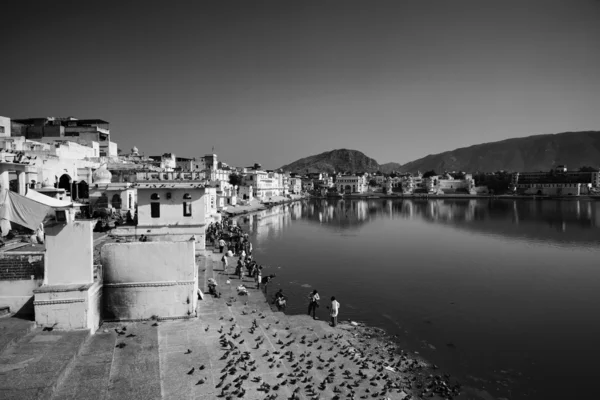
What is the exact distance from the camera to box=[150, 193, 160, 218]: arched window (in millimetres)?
19984

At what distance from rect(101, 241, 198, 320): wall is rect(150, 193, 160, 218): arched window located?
29.5 feet

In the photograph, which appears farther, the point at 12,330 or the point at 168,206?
the point at 168,206

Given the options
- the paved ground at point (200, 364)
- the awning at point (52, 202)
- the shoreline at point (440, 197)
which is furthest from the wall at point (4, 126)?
the shoreline at point (440, 197)

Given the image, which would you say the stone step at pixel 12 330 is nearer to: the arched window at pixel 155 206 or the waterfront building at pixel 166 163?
the arched window at pixel 155 206

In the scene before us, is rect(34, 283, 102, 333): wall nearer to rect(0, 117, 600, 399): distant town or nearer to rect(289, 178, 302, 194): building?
rect(0, 117, 600, 399): distant town

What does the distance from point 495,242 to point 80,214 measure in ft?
118

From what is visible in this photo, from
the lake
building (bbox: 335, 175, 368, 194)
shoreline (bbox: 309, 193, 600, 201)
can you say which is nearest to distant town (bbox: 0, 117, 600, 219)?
the lake

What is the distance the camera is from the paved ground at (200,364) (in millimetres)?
7414

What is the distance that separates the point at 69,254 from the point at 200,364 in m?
4.40

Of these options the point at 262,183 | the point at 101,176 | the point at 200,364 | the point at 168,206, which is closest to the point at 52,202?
the point at 200,364

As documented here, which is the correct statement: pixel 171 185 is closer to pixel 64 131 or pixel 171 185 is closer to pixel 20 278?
pixel 20 278

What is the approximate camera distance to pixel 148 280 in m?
11.5

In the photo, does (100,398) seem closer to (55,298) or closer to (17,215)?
(55,298)

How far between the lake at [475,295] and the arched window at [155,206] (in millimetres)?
7027
